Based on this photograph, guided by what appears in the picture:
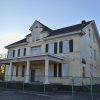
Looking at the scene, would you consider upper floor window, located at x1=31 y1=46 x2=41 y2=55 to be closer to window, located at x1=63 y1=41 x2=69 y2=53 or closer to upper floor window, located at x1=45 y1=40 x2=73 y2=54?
upper floor window, located at x1=45 y1=40 x2=73 y2=54

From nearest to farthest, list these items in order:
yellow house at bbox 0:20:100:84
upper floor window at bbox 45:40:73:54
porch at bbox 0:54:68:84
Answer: porch at bbox 0:54:68:84 → yellow house at bbox 0:20:100:84 → upper floor window at bbox 45:40:73:54

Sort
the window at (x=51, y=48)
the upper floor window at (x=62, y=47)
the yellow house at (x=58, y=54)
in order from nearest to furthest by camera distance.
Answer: the yellow house at (x=58, y=54) → the upper floor window at (x=62, y=47) → the window at (x=51, y=48)

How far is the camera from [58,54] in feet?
76.7

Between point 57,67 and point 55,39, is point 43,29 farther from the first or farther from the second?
point 57,67

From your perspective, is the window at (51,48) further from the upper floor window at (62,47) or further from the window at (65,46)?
the window at (65,46)

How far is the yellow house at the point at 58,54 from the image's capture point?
844 inches

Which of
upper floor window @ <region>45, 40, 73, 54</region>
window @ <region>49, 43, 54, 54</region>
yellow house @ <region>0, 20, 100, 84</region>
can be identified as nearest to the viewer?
yellow house @ <region>0, 20, 100, 84</region>

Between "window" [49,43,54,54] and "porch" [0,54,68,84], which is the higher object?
"window" [49,43,54,54]

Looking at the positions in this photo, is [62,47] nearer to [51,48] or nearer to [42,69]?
[51,48]

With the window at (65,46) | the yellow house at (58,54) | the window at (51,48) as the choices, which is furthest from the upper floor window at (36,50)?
the window at (65,46)

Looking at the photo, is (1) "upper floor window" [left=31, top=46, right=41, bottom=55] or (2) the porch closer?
(2) the porch

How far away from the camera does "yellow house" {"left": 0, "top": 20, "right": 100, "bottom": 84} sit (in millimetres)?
21433

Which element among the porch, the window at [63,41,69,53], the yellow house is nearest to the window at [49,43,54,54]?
the yellow house

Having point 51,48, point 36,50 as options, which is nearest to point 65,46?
point 51,48
